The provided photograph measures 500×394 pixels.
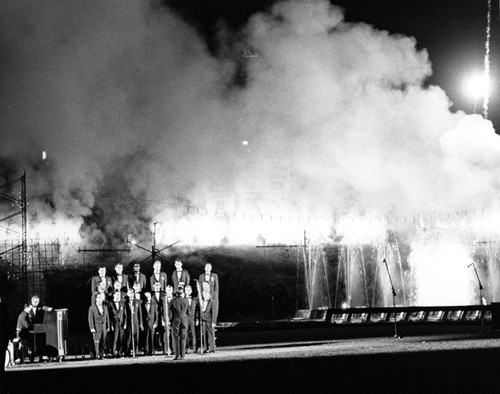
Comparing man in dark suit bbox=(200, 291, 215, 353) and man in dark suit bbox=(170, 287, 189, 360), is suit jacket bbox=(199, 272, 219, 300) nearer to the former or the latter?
man in dark suit bbox=(200, 291, 215, 353)

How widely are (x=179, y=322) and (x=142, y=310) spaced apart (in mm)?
4012

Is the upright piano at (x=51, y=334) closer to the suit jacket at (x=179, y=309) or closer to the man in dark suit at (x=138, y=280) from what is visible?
the man in dark suit at (x=138, y=280)

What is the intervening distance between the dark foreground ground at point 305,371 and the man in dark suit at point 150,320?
7.91 ft

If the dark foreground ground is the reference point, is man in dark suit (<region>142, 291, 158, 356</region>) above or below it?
above

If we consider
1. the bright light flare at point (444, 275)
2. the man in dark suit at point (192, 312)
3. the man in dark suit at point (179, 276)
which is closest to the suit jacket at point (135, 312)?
the man in dark suit at point (179, 276)

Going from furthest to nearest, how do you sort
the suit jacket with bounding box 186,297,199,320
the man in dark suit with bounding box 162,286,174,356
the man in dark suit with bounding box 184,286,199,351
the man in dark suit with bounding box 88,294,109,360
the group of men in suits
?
the man in dark suit with bounding box 88,294,109,360
the man in dark suit with bounding box 162,286,174,356
the group of men in suits
the suit jacket with bounding box 186,297,199,320
the man in dark suit with bounding box 184,286,199,351

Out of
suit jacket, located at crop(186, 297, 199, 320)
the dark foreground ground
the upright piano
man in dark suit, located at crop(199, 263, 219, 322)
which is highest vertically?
man in dark suit, located at crop(199, 263, 219, 322)

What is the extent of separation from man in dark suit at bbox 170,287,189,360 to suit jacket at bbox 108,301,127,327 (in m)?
2.91

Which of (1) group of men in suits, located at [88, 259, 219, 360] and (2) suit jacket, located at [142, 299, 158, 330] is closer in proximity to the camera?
(1) group of men in suits, located at [88, 259, 219, 360]

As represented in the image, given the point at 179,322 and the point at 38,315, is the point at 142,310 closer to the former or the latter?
the point at 38,315

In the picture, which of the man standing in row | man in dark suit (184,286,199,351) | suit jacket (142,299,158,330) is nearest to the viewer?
man in dark suit (184,286,199,351)

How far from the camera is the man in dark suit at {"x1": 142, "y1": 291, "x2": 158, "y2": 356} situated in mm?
25531

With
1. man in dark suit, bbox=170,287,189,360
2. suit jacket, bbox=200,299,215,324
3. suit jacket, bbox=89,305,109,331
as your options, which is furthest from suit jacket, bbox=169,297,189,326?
suit jacket, bbox=89,305,109,331

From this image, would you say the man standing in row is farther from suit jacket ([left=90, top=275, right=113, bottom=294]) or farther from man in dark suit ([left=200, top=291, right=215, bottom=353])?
man in dark suit ([left=200, top=291, right=215, bottom=353])
